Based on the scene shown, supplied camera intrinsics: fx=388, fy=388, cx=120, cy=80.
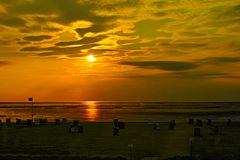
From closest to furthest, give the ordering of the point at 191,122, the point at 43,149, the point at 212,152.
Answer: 1. the point at 212,152
2. the point at 43,149
3. the point at 191,122

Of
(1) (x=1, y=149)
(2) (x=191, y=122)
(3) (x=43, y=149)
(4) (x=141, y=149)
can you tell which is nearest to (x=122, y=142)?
(4) (x=141, y=149)

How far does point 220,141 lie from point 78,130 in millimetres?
17849

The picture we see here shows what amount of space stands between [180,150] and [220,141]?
8045 millimetres

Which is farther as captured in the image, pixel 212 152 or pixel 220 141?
pixel 220 141

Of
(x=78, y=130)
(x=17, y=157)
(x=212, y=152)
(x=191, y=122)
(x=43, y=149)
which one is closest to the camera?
(x=17, y=157)

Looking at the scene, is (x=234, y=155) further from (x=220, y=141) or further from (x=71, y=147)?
(x=71, y=147)

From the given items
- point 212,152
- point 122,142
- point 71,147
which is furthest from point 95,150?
point 212,152

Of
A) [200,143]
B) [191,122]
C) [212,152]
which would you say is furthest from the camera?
[191,122]

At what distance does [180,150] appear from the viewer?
32406 mm

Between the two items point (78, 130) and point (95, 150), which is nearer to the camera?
point (95, 150)

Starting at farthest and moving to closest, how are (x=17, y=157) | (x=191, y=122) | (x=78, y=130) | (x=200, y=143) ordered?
(x=191, y=122) → (x=78, y=130) → (x=200, y=143) → (x=17, y=157)

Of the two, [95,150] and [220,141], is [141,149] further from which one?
[220,141]

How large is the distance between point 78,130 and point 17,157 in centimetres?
2017

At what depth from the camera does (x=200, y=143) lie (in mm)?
36875
